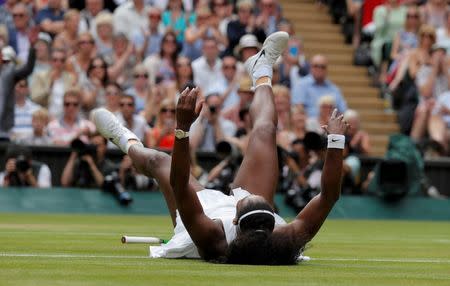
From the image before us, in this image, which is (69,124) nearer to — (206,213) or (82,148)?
(82,148)

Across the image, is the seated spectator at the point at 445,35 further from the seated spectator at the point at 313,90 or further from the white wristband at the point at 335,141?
the white wristband at the point at 335,141

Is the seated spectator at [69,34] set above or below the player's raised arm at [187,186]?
below

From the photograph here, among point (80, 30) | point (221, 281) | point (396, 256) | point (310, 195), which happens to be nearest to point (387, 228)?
point (310, 195)

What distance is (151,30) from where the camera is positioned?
944 inches

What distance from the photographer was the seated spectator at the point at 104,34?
23.3 metres

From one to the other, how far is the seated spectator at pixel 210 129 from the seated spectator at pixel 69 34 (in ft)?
9.11

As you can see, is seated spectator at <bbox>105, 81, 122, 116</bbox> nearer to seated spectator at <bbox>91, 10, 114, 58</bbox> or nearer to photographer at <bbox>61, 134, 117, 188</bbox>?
photographer at <bbox>61, 134, 117, 188</bbox>

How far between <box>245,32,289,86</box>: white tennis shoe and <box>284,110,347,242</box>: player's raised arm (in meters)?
2.63

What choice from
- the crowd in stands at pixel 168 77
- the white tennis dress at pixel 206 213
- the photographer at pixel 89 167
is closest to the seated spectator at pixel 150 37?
the crowd in stands at pixel 168 77

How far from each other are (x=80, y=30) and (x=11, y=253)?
12901 mm

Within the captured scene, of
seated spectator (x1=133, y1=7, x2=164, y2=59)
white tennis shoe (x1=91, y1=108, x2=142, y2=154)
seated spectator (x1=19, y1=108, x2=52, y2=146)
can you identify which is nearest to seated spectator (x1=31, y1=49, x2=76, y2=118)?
seated spectator (x1=19, y1=108, x2=52, y2=146)

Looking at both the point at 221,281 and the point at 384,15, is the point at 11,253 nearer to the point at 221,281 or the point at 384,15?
the point at 221,281

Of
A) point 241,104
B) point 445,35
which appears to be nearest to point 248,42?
point 241,104

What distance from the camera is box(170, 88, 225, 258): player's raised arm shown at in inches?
380
